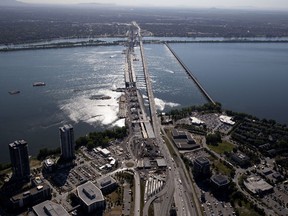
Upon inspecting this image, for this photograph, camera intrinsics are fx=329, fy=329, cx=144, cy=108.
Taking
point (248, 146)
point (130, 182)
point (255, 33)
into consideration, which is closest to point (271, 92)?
point (248, 146)

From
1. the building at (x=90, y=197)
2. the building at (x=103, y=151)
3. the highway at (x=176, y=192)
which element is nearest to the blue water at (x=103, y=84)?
the building at (x=103, y=151)

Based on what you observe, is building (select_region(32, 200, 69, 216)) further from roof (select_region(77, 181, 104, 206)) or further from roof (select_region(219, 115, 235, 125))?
roof (select_region(219, 115, 235, 125))

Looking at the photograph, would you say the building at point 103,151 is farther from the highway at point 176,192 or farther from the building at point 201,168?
the building at point 201,168

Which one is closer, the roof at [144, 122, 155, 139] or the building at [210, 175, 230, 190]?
the building at [210, 175, 230, 190]

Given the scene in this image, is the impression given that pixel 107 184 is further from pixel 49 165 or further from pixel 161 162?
pixel 161 162

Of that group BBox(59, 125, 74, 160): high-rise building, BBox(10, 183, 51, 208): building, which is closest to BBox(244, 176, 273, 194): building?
BBox(59, 125, 74, 160): high-rise building

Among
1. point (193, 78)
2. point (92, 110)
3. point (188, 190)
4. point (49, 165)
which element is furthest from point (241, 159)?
point (193, 78)

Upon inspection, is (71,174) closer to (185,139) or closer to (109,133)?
(109,133)
